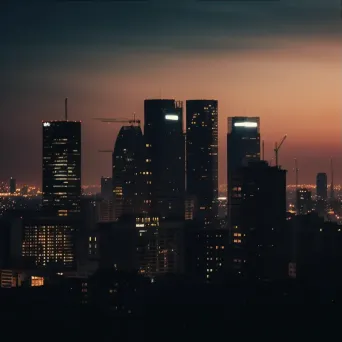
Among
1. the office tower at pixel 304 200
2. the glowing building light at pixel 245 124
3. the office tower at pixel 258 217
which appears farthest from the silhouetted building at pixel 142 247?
the glowing building light at pixel 245 124

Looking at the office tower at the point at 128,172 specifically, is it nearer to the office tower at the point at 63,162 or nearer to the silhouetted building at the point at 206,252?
the office tower at the point at 63,162

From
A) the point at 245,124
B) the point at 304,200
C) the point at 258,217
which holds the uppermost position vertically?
the point at 245,124

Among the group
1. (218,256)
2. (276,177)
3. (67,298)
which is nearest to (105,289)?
(67,298)

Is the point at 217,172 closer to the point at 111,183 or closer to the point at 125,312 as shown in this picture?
the point at 111,183

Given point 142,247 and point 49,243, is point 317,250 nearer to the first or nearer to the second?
point 142,247

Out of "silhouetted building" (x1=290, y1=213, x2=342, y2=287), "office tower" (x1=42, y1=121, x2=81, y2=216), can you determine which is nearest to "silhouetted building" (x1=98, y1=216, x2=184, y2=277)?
"silhouetted building" (x1=290, y1=213, x2=342, y2=287)

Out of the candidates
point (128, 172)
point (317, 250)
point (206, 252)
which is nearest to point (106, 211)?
point (128, 172)
